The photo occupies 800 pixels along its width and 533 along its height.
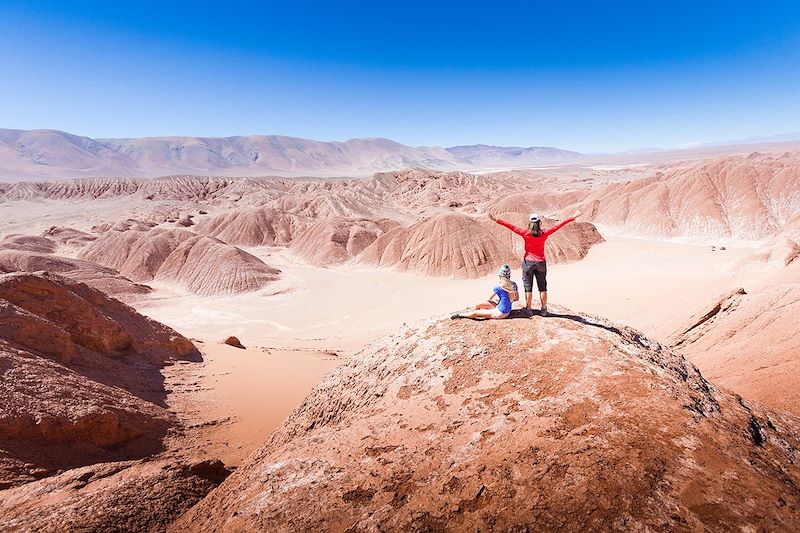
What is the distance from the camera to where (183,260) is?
34125 millimetres

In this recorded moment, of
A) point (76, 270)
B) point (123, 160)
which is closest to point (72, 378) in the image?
point (76, 270)

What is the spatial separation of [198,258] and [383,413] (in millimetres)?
32575

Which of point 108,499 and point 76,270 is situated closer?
point 108,499

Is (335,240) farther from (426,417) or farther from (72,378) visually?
(426,417)

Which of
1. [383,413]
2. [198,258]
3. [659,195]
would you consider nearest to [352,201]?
[198,258]

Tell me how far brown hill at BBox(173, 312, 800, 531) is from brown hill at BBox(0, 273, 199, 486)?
315 cm

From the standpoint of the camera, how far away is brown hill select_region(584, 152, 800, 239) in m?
38.8

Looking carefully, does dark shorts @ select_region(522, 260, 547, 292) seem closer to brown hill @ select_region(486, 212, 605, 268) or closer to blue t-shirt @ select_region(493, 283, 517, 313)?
blue t-shirt @ select_region(493, 283, 517, 313)

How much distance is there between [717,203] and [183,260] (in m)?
48.4

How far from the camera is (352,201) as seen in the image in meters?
64.3

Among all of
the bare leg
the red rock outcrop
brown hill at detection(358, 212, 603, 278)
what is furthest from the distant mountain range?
the red rock outcrop

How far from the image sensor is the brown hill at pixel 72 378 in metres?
5.64

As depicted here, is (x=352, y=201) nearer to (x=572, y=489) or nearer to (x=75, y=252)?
(x=75, y=252)

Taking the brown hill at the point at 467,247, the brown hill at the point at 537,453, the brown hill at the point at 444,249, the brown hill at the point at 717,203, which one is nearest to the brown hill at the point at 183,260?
the brown hill at the point at 444,249
